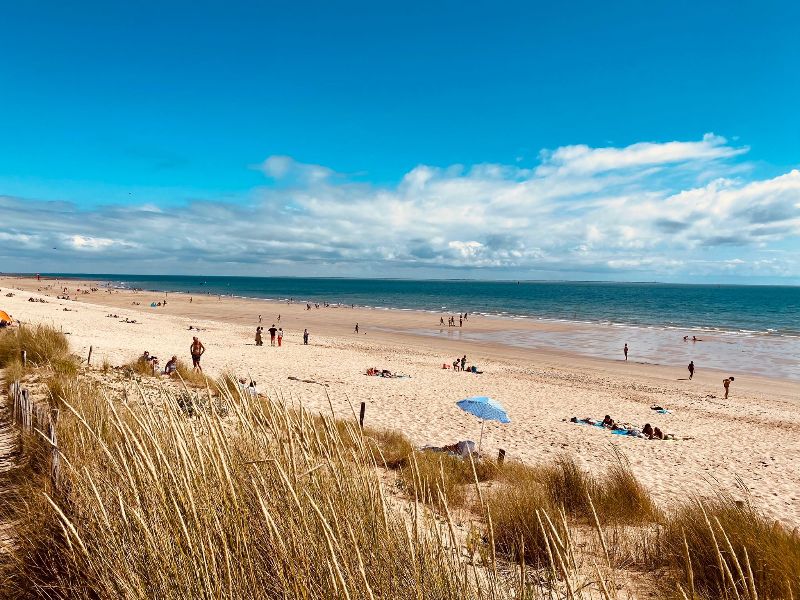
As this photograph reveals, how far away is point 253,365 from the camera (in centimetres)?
2103

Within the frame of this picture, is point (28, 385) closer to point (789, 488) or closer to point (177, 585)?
point (177, 585)

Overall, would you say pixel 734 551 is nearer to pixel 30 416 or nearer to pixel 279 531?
pixel 279 531

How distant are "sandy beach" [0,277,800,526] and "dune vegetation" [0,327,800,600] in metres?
0.79

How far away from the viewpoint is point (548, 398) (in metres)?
18.6

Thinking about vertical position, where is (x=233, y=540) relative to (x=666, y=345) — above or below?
above

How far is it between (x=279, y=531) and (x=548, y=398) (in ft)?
56.3

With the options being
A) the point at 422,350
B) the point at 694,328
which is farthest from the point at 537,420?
the point at 694,328

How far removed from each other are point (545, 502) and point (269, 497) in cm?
364

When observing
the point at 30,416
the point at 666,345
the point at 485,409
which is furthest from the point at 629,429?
the point at 666,345

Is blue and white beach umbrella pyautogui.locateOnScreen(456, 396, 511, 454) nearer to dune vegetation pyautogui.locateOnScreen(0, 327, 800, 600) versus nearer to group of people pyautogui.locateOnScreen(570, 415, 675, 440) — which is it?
group of people pyautogui.locateOnScreen(570, 415, 675, 440)

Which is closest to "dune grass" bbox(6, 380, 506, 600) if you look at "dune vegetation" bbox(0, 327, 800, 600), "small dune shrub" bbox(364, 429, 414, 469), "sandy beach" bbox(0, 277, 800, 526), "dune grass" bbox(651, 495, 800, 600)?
"dune vegetation" bbox(0, 327, 800, 600)

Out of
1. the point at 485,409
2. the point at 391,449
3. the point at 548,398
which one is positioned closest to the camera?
the point at 391,449

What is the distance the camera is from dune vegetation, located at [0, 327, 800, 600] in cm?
264

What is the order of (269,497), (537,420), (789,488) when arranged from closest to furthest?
(269,497) → (789,488) → (537,420)
